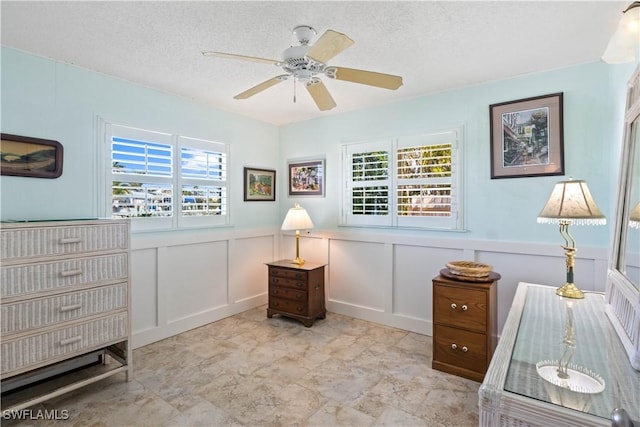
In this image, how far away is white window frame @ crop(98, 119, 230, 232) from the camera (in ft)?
9.16

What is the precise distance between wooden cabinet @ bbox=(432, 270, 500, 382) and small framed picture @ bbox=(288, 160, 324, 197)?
6.45 ft

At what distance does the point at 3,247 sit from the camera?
1.89 m

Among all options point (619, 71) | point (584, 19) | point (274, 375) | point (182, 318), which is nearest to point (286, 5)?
point (584, 19)

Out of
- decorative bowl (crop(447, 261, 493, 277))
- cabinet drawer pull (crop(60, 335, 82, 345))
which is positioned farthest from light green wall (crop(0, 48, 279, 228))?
decorative bowl (crop(447, 261, 493, 277))

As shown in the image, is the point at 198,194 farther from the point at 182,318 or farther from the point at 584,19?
the point at 584,19

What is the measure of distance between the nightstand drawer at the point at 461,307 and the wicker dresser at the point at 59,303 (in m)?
2.41

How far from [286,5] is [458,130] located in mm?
2043

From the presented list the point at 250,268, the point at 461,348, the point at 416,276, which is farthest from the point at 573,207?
the point at 250,268

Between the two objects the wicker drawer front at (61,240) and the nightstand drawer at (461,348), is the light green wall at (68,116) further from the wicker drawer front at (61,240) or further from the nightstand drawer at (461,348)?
the nightstand drawer at (461,348)

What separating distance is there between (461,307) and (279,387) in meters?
1.48

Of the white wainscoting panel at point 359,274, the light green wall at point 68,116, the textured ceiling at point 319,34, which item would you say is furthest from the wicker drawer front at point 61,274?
the white wainscoting panel at point 359,274

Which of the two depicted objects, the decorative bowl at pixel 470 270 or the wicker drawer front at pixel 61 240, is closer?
the wicker drawer front at pixel 61 240

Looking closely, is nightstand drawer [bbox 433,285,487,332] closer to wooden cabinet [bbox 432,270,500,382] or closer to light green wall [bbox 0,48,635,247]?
wooden cabinet [bbox 432,270,500,382]

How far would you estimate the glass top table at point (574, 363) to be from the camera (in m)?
0.95
